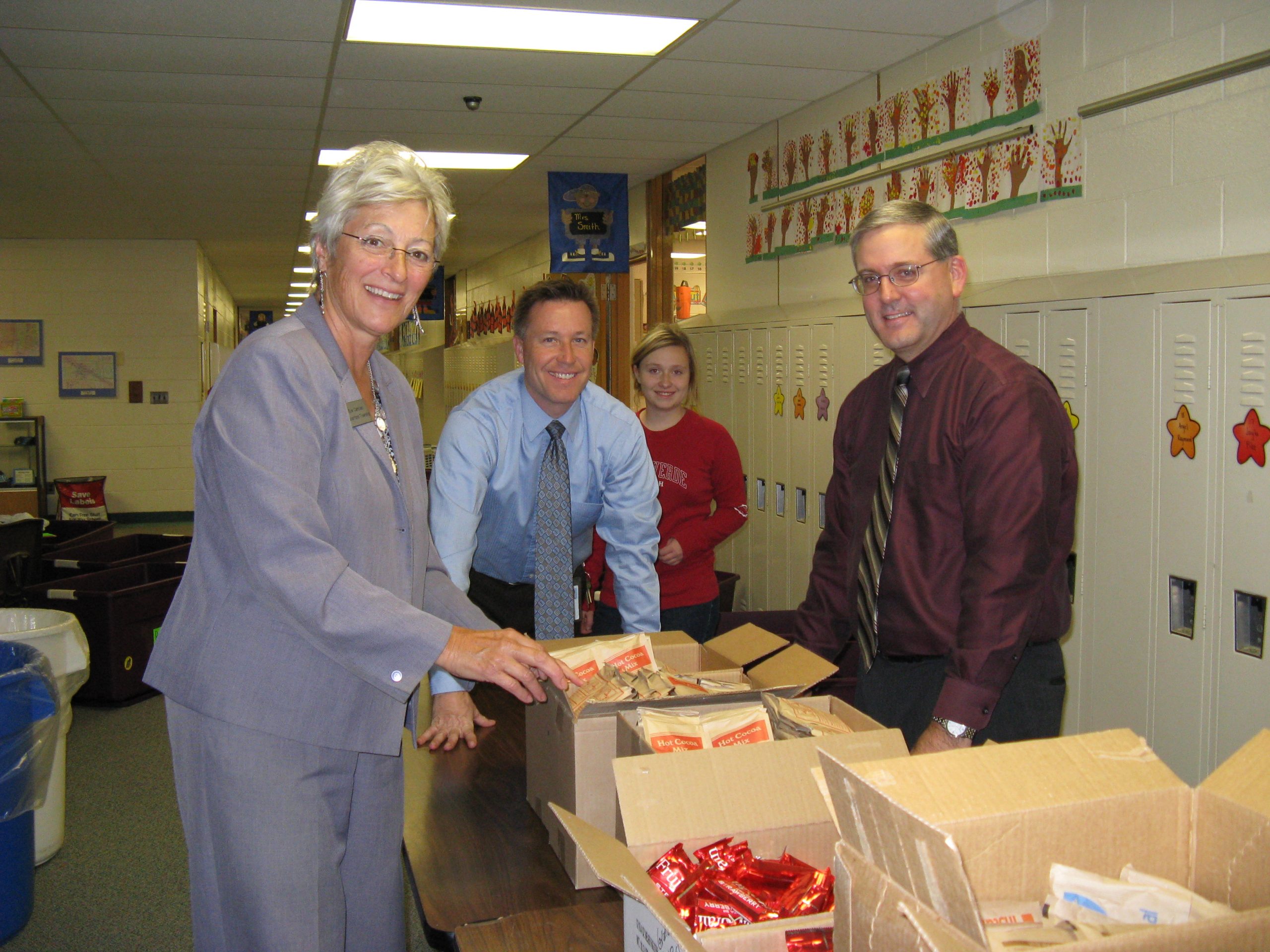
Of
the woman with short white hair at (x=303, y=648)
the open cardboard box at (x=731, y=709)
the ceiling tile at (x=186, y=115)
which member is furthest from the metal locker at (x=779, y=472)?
the woman with short white hair at (x=303, y=648)

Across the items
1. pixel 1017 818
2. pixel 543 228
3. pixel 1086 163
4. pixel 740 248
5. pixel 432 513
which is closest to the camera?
pixel 1017 818

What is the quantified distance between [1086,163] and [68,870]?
163 inches

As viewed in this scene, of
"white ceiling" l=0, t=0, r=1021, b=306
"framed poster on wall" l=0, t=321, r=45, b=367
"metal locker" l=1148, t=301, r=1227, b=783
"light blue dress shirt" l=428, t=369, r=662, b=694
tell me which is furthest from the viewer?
"framed poster on wall" l=0, t=321, r=45, b=367

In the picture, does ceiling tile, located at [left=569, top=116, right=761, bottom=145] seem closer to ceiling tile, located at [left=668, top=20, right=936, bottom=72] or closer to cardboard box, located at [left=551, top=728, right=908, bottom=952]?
ceiling tile, located at [left=668, top=20, right=936, bottom=72]

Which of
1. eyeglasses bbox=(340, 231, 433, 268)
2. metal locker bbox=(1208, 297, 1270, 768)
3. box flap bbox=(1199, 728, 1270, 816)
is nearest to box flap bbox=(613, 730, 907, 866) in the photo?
box flap bbox=(1199, 728, 1270, 816)

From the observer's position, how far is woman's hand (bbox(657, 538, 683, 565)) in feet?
11.6

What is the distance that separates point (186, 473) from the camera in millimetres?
11984

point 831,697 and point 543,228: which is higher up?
point 543,228

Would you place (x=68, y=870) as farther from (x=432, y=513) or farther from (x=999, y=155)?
(x=999, y=155)

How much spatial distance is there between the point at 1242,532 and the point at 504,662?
7.18 ft

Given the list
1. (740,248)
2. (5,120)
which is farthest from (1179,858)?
(5,120)

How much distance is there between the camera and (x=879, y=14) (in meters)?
3.85

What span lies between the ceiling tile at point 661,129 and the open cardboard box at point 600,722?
4.36m

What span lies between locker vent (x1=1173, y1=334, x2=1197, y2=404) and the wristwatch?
1516 millimetres
